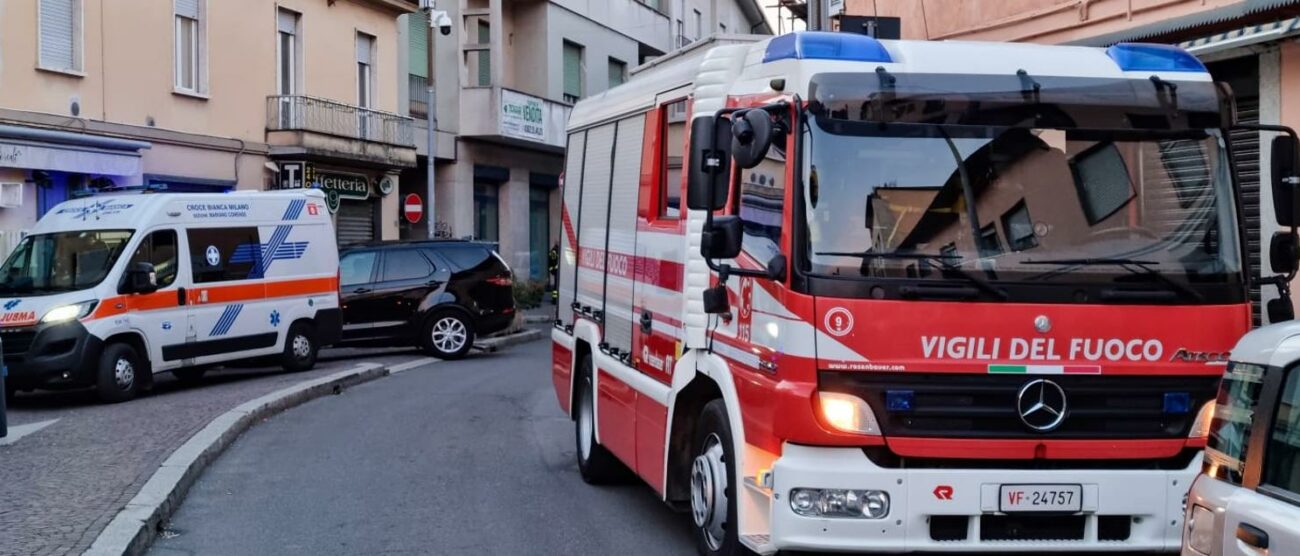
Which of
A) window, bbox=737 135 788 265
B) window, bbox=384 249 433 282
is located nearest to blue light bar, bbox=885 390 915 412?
window, bbox=737 135 788 265

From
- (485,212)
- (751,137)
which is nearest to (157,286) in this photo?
(751,137)

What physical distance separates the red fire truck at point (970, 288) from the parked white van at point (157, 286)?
385 inches

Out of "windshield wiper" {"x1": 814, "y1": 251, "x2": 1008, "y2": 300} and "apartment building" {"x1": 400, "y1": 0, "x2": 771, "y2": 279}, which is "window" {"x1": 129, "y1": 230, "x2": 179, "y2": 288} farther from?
"apartment building" {"x1": 400, "y1": 0, "x2": 771, "y2": 279}

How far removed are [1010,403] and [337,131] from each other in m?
24.4

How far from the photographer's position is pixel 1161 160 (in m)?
6.29

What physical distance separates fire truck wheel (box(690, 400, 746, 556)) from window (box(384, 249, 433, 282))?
46.1 ft

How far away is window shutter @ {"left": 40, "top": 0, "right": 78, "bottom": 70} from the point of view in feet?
68.8

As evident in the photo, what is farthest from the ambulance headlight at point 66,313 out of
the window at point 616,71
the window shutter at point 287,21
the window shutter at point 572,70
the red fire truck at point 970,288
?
the window at point 616,71

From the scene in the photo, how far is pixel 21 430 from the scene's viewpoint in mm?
11875

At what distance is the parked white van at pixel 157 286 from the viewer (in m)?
14.1

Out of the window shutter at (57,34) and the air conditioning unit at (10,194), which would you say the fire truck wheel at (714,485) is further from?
the window shutter at (57,34)

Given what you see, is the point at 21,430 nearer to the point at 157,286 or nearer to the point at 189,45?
the point at 157,286

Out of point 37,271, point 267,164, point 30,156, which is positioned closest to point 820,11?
point 37,271

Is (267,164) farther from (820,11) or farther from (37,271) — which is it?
(820,11)
